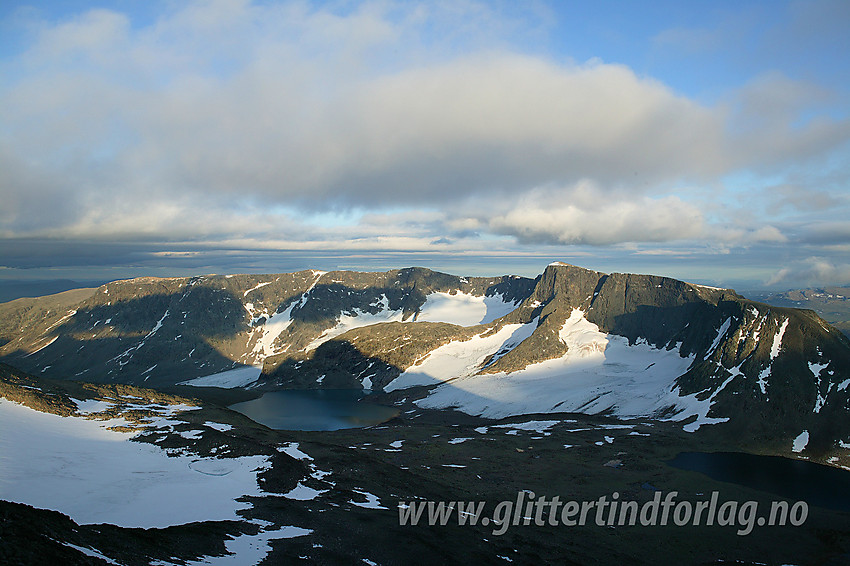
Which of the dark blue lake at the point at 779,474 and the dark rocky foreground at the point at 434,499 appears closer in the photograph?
the dark rocky foreground at the point at 434,499

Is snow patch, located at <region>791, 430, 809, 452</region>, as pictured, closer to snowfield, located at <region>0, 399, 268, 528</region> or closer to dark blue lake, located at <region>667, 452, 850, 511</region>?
dark blue lake, located at <region>667, 452, 850, 511</region>

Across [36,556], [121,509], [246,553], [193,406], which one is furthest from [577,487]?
[193,406]

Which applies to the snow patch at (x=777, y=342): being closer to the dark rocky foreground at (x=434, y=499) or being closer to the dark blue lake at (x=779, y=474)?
the dark rocky foreground at (x=434, y=499)

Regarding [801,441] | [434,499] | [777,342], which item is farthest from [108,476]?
[777,342]

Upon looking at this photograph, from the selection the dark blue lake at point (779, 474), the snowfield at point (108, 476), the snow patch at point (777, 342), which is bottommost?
the dark blue lake at point (779, 474)

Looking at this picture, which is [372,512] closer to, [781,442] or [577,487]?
[577,487]

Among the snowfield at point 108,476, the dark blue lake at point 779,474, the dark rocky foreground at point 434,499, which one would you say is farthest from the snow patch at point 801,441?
the snowfield at point 108,476

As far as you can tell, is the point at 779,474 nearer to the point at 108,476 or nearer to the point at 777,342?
the point at 777,342
